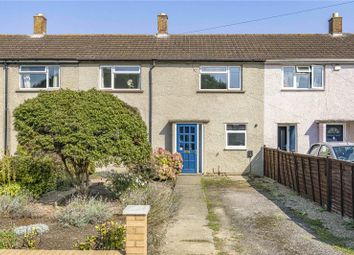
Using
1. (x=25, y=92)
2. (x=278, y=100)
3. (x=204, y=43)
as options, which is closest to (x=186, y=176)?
(x=278, y=100)

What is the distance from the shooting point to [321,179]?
1012cm

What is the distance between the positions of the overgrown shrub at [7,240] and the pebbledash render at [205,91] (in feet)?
39.4

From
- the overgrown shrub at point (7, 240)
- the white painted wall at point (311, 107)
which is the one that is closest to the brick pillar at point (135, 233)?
the overgrown shrub at point (7, 240)

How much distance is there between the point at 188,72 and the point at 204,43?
8.76 ft

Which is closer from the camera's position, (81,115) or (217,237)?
(217,237)

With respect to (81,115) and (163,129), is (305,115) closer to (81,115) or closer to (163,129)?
(163,129)

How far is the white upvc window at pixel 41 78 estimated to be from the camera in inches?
727

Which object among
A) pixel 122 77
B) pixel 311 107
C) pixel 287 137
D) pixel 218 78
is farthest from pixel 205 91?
pixel 311 107

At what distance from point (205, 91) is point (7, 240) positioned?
13186 millimetres

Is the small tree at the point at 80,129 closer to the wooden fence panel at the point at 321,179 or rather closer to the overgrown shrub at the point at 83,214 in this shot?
the overgrown shrub at the point at 83,214

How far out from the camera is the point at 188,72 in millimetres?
18250

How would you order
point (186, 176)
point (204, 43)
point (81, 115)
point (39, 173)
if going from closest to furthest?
point (81, 115) < point (39, 173) < point (186, 176) < point (204, 43)

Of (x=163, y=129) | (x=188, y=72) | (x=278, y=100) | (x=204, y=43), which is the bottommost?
(x=163, y=129)

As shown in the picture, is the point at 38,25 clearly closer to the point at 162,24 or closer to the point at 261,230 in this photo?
the point at 162,24
